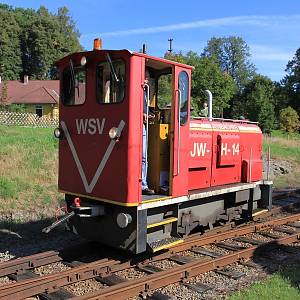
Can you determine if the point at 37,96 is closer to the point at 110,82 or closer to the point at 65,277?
the point at 110,82

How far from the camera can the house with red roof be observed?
5086cm

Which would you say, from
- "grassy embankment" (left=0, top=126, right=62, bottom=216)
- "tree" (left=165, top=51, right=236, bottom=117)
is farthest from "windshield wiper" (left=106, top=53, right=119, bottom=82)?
"tree" (left=165, top=51, right=236, bottom=117)

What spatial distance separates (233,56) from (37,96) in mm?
53019

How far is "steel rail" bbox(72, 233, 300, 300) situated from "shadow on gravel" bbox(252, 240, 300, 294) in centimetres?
16

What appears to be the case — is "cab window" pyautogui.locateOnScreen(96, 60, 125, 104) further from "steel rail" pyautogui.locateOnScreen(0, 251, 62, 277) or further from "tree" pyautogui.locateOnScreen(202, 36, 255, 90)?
"tree" pyautogui.locateOnScreen(202, 36, 255, 90)

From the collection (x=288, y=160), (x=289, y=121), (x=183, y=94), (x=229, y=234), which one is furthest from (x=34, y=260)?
(x=289, y=121)

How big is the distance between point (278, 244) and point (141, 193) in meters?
3.26

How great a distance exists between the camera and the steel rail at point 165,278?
5.56 metres

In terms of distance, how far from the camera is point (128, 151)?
6352 millimetres

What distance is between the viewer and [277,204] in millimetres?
12828

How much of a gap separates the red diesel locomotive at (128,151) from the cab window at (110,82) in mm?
15

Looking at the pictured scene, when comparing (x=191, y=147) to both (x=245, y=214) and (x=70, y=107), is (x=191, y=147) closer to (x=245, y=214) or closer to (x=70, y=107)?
(x=70, y=107)

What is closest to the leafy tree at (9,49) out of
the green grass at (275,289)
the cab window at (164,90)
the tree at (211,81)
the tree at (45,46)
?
the tree at (45,46)

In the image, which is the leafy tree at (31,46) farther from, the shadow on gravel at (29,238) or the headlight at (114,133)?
the headlight at (114,133)
